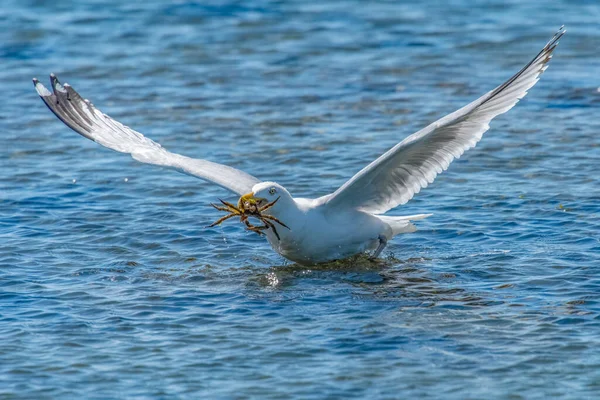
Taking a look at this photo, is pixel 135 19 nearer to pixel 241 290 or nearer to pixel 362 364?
pixel 241 290

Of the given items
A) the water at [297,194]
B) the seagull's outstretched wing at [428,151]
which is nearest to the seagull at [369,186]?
the seagull's outstretched wing at [428,151]

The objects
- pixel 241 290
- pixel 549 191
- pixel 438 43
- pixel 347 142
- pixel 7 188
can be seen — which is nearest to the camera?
pixel 241 290

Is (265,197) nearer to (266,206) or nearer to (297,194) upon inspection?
(266,206)

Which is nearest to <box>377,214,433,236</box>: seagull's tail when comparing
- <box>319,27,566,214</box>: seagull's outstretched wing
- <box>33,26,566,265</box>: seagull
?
<box>33,26,566,265</box>: seagull

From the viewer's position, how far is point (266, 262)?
10500 millimetres

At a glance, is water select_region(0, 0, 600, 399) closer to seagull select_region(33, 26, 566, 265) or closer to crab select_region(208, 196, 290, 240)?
seagull select_region(33, 26, 566, 265)

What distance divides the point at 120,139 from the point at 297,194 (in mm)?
2181

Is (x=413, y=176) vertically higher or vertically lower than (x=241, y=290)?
higher

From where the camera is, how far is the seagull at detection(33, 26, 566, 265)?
941 centimetres

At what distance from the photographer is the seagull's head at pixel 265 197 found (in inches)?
372

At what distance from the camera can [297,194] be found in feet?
41.0

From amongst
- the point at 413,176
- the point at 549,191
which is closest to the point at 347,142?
the point at 549,191

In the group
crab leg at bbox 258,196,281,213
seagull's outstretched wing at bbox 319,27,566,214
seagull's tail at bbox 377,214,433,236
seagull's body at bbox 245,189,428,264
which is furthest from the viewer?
seagull's tail at bbox 377,214,433,236

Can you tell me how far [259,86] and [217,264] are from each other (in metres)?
7.58
